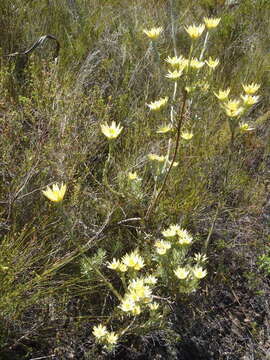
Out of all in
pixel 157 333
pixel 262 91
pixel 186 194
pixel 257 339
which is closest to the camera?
pixel 157 333

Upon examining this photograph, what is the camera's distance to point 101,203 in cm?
219

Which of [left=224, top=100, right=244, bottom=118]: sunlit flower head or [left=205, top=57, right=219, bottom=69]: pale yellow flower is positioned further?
[left=205, top=57, right=219, bottom=69]: pale yellow flower

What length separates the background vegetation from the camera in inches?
73.3

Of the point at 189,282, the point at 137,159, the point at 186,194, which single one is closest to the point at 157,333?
the point at 189,282

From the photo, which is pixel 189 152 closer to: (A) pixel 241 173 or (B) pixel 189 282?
(A) pixel 241 173

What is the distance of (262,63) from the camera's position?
3.35 m

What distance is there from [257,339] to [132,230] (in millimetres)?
876

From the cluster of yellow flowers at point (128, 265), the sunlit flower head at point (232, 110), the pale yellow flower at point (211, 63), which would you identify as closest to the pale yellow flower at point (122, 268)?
the cluster of yellow flowers at point (128, 265)

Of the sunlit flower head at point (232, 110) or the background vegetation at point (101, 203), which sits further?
the background vegetation at point (101, 203)

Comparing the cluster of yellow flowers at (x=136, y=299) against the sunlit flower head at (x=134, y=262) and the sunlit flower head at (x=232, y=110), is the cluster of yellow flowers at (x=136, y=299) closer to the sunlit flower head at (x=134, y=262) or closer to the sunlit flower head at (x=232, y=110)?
the sunlit flower head at (x=134, y=262)

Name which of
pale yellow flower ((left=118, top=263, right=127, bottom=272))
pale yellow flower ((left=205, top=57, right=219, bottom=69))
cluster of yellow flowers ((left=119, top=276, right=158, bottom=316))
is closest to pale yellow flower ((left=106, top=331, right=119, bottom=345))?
cluster of yellow flowers ((left=119, top=276, right=158, bottom=316))

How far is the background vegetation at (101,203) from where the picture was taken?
1.86m

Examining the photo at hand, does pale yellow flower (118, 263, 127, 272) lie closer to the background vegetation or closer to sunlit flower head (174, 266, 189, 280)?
the background vegetation

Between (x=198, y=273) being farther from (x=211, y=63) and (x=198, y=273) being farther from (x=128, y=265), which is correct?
(x=211, y=63)
